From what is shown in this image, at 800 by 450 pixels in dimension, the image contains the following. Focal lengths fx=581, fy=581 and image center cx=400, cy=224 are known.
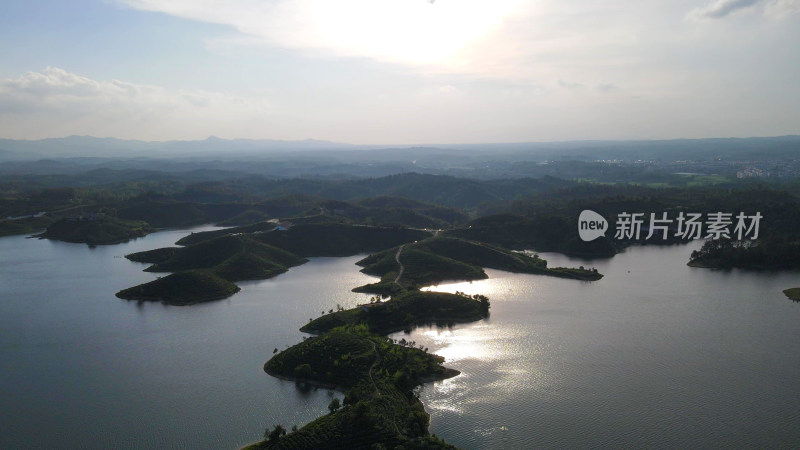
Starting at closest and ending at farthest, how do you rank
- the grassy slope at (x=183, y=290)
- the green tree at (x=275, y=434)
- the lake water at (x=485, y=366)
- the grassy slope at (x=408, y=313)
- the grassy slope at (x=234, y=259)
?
1. the green tree at (x=275, y=434)
2. the lake water at (x=485, y=366)
3. the grassy slope at (x=408, y=313)
4. the grassy slope at (x=183, y=290)
5. the grassy slope at (x=234, y=259)

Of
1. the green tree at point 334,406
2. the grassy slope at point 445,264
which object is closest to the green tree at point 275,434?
the green tree at point 334,406

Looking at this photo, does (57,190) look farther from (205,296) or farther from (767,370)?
(767,370)

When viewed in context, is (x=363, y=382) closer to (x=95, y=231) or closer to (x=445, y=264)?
(x=445, y=264)

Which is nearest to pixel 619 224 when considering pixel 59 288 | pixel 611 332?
pixel 611 332

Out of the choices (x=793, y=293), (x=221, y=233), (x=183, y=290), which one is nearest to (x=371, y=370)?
(x=183, y=290)

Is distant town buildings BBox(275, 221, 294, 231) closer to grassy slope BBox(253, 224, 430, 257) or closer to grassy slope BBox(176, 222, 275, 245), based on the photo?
grassy slope BBox(176, 222, 275, 245)

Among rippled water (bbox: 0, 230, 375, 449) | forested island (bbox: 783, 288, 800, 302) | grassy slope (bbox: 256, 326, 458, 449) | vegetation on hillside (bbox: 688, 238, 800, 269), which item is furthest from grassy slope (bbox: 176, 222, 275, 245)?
forested island (bbox: 783, 288, 800, 302)
